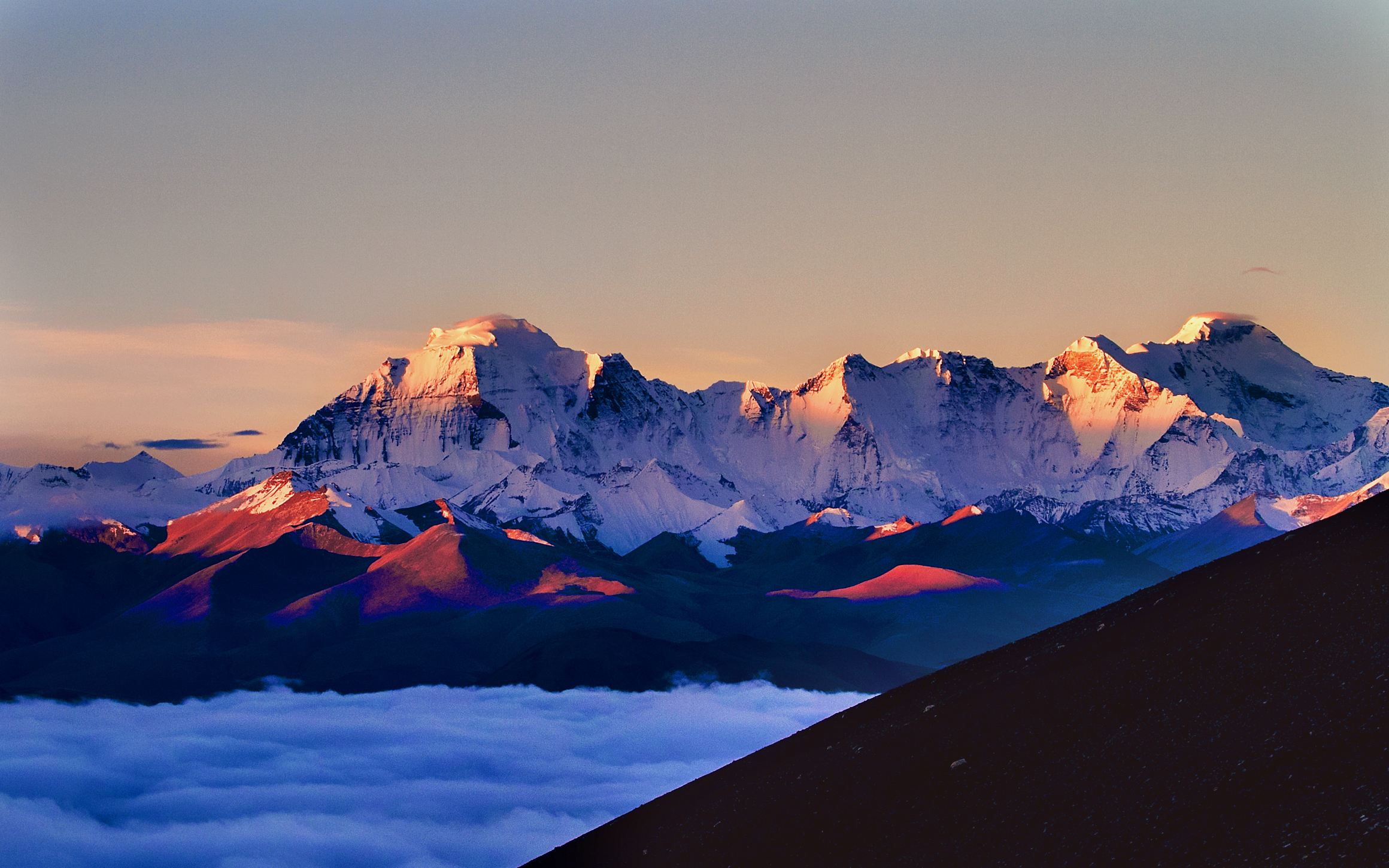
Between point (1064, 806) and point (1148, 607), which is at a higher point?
point (1148, 607)

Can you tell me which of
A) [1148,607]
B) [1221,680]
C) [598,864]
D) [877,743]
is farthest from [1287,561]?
[598,864]

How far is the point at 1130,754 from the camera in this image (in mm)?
35625

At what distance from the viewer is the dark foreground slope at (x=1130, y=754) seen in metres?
30.9

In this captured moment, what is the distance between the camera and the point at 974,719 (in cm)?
4316

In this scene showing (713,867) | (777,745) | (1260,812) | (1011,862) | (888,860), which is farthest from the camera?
(777,745)

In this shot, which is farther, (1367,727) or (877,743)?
(877,743)

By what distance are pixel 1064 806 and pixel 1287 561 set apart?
450 inches

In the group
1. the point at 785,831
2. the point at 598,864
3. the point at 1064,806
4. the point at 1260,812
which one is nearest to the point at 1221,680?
the point at 1064,806

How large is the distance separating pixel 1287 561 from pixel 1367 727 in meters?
12.1

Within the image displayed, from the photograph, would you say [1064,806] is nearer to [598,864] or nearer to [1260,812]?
[1260,812]

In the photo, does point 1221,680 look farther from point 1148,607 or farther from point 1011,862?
point 1148,607

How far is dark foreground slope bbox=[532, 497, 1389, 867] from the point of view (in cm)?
3091

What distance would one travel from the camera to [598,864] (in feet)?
151

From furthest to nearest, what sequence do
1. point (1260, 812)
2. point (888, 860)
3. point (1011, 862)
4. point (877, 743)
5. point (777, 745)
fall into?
point (777, 745), point (877, 743), point (888, 860), point (1011, 862), point (1260, 812)
